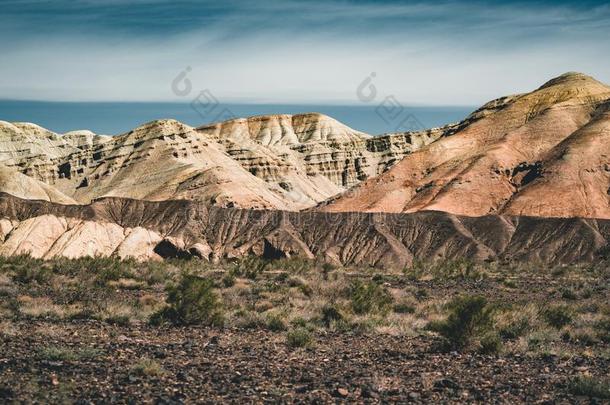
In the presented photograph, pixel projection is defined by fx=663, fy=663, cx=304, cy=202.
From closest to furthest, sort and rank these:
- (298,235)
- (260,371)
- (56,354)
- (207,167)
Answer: (260,371) → (56,354) → (298,235) → (207,167)

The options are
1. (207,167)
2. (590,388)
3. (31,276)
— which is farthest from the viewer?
(207,167)

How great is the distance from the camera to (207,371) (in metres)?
14.4

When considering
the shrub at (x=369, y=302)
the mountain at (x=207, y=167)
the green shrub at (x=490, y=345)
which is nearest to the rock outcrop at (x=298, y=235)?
the mountain at (x=207, y=167)

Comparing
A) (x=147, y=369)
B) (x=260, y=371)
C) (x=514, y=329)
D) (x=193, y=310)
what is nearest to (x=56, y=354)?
(x=147, y=369)

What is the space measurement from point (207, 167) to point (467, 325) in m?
114

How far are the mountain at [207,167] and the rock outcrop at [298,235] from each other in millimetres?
19800

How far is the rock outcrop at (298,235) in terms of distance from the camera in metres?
73.6

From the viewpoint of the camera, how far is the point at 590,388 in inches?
510

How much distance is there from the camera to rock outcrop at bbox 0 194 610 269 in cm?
7356

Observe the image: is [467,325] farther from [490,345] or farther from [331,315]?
[331,315]

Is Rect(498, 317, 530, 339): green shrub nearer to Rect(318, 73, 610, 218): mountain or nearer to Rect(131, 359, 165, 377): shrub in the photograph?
Rect(131, 359, 165, 377): shrub

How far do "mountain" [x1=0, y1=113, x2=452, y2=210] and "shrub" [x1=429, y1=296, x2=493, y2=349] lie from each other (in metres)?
90.2

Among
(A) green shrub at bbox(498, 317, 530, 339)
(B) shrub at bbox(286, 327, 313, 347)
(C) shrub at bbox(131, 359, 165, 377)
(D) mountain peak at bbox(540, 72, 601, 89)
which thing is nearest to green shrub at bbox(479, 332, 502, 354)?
(A) green shrub at bbox(498, 317, 530, 339)

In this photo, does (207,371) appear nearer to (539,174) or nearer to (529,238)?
(529,238)
